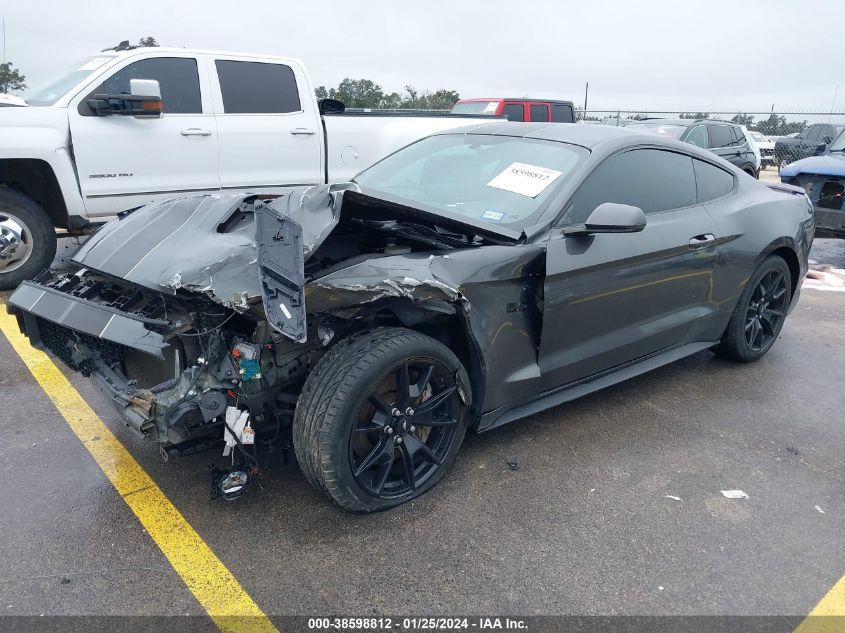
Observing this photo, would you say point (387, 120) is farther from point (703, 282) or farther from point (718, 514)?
point (718, 514)

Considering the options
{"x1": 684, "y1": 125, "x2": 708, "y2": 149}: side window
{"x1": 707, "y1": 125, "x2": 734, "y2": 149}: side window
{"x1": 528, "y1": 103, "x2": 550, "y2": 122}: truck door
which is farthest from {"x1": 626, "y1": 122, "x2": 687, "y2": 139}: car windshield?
{"x1": 528, "y1": 103, "x2": 550, "y2": 122}: truck door

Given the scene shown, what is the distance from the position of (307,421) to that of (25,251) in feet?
14.6

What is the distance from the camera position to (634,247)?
3445 millimetres

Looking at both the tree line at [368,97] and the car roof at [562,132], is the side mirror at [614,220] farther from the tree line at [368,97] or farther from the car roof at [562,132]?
the tree line at [368,97]

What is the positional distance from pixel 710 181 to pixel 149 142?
468cm

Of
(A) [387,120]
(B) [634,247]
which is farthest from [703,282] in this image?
(A) [387,120]

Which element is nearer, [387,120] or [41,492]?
[41,492]

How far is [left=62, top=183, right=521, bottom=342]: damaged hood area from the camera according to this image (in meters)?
2.38

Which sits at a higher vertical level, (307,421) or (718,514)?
(307,421)

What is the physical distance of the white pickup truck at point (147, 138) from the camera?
223 inches

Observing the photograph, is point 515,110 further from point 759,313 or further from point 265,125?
point 759,313

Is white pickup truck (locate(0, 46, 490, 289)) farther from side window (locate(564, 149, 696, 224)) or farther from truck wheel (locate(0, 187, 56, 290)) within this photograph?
side window (locate(564, 149, 696, 224))

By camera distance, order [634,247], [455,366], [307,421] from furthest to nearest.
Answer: [634,247], [455,366], [307,421]

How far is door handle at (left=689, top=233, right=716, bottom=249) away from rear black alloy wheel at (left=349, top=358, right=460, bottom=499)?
70.9 inches
